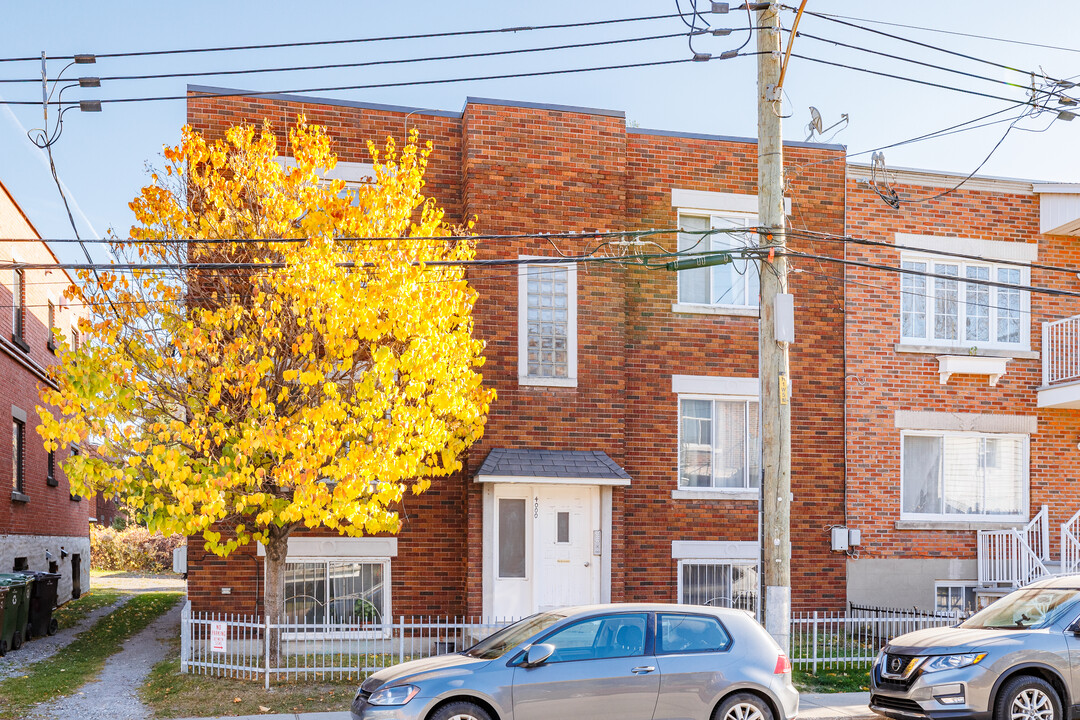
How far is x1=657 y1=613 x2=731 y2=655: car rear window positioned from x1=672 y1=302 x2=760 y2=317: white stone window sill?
782cm

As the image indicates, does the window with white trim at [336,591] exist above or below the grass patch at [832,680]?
above

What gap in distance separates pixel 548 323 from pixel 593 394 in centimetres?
130

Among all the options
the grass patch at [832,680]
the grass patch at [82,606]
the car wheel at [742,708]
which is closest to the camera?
the car wheel at [742,708]

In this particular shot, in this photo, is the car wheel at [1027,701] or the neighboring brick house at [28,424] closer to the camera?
the car wheel at [1027,701]

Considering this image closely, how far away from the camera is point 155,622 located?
19.7 meters

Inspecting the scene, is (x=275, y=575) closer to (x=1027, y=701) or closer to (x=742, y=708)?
(x=742, y=708)

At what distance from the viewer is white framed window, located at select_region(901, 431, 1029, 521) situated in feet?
59.0

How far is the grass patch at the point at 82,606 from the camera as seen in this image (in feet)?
65.8

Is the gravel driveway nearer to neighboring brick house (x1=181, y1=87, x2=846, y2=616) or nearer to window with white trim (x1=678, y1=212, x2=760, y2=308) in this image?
neighboring brick house (x1=181, y1=87, x2=846, y2=616)

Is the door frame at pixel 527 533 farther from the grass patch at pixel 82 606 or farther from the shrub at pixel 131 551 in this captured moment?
the shrub at pixel 131 551

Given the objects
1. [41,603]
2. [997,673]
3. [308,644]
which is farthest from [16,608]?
[997,673]

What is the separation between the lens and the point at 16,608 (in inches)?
631

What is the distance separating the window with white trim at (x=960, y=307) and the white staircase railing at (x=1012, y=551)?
10.3 feet

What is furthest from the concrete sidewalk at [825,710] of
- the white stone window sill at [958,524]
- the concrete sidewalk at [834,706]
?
the white stone window sill at [958,524]
